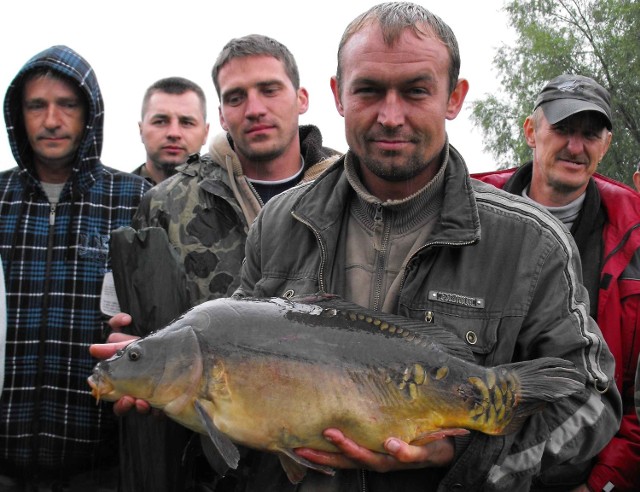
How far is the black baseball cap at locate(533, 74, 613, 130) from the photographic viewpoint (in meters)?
5.01

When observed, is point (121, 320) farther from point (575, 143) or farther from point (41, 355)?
point (575, 143)

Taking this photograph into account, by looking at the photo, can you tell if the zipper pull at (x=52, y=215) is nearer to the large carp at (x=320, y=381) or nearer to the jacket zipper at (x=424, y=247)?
the large carp at (x=320, y=381)

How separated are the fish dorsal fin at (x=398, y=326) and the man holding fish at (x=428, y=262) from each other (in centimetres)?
4

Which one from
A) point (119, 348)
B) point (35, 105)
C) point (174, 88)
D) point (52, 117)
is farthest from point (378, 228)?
point (174, 88)

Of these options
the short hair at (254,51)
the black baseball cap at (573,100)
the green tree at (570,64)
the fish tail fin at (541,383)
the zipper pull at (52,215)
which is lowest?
the fish tail fin at (541,383)

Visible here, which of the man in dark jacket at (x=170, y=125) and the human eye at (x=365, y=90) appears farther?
the man in dark jacket at (x=170, y=125)

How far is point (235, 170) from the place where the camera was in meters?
4.82

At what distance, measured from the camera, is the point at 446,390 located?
2.72 meters

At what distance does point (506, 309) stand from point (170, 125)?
5.32 m

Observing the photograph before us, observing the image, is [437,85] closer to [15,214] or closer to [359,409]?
Result: [359,409]

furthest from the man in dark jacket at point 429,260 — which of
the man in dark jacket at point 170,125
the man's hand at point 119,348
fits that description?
the man in dark jacket at point 170,125

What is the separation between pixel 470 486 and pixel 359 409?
522mm

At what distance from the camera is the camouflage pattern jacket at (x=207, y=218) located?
177 inches

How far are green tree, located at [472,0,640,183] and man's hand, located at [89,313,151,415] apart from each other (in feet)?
76.9
